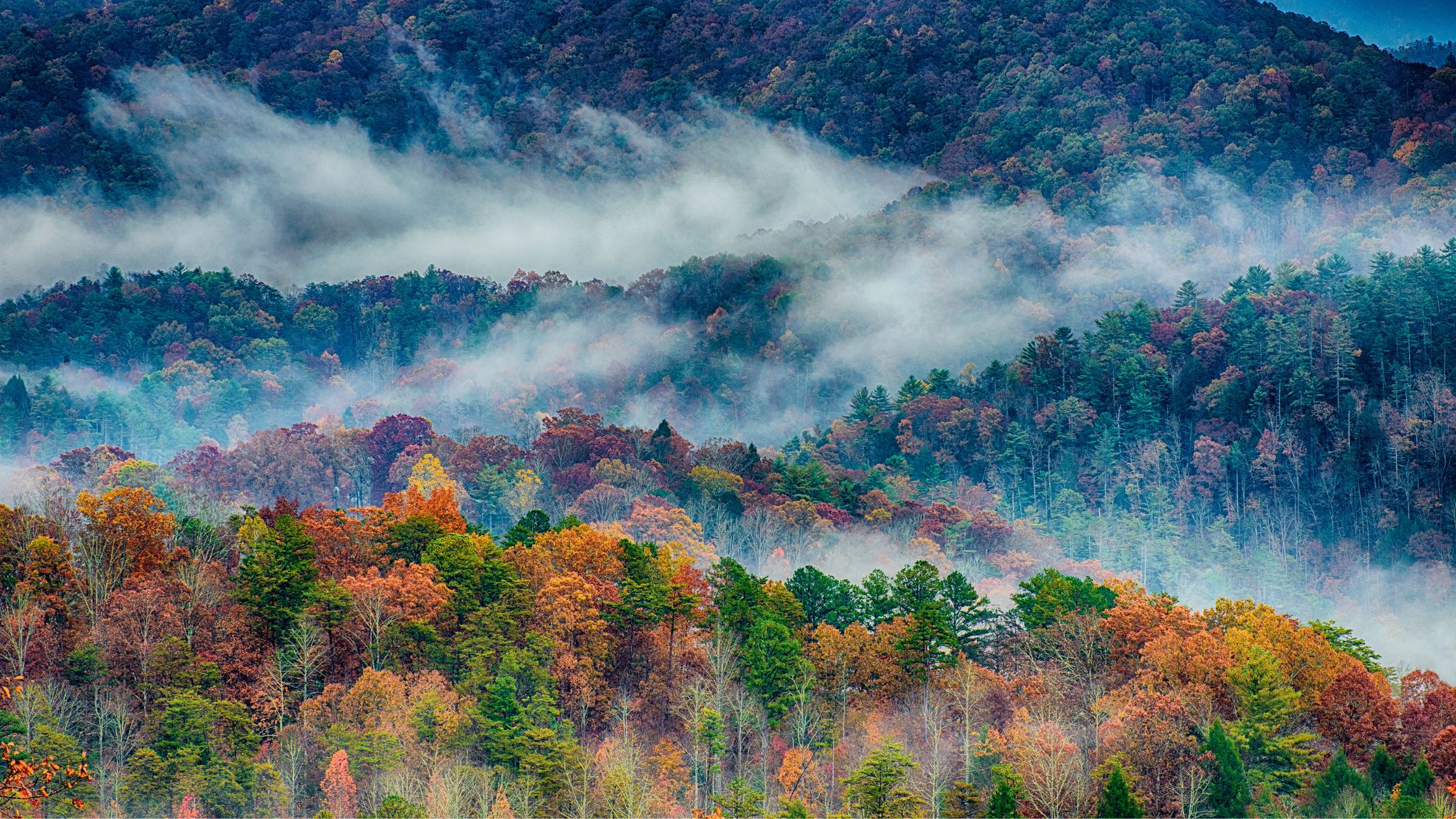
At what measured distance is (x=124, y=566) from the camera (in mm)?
83938

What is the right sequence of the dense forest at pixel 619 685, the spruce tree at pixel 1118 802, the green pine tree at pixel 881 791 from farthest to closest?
the dense forest at pixel 619 685 < the green pine tree at pixel 881 791 < the spruce tree at pixel 1118 802

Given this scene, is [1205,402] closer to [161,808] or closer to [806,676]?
[806,676]

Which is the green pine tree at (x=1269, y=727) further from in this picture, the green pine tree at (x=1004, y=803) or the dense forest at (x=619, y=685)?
the green pine tree at (x=1004, y=803)

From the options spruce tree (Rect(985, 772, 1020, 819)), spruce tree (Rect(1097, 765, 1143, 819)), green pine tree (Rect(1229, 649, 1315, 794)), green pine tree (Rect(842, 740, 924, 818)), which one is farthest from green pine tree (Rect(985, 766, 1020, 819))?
green pine tree (Rect(1229, 649, 1315, 794))

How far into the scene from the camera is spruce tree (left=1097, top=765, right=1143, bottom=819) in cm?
6397

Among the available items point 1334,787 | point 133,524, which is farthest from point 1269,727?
point 133,524

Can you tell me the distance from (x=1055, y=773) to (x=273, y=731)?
118 ft

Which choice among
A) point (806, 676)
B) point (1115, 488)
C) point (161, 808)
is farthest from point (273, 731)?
point (1115, 488)

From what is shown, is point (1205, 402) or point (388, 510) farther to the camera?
point (1205, 402)

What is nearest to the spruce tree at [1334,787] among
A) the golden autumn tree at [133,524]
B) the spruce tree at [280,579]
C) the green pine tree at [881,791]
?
the green pine tree at [881,791]

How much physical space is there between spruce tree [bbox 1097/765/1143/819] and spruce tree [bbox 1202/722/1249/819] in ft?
12.6

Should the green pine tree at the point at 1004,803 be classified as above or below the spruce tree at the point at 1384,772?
below

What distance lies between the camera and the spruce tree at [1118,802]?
63969mm

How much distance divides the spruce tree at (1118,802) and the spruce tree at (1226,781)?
3856mm
